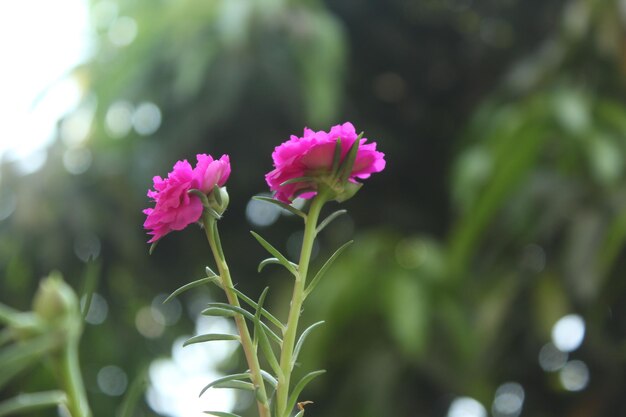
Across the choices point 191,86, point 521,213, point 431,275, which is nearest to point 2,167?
point 191,86

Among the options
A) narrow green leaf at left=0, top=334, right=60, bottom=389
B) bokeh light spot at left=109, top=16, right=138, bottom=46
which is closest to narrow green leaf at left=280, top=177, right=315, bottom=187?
narrow green leaf at left=0, top=334, right=60, bottom=389

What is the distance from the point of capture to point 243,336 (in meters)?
0.19

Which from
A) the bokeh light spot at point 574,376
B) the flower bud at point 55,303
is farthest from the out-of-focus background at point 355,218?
the flower bud at point 55,303

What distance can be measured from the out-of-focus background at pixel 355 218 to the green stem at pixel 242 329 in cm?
97

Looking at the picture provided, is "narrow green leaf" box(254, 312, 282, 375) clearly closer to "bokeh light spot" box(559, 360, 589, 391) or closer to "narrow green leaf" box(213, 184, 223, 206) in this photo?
"narrow green leaf" box(213, 184, 223, 206)

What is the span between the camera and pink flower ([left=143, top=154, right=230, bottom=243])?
19cm

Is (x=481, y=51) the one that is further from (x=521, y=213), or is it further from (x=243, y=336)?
(x=243, y=336)

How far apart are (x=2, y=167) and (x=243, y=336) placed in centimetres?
122

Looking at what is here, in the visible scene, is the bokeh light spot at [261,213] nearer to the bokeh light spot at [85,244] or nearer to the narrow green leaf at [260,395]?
the bokeh light spot at [85,244]

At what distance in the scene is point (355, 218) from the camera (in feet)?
5.08

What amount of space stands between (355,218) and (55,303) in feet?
4.14

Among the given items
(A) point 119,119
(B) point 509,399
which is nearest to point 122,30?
(A) point 119,119

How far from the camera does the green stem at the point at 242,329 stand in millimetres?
183

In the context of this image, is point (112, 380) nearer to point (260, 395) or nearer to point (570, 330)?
point (570, 330)
